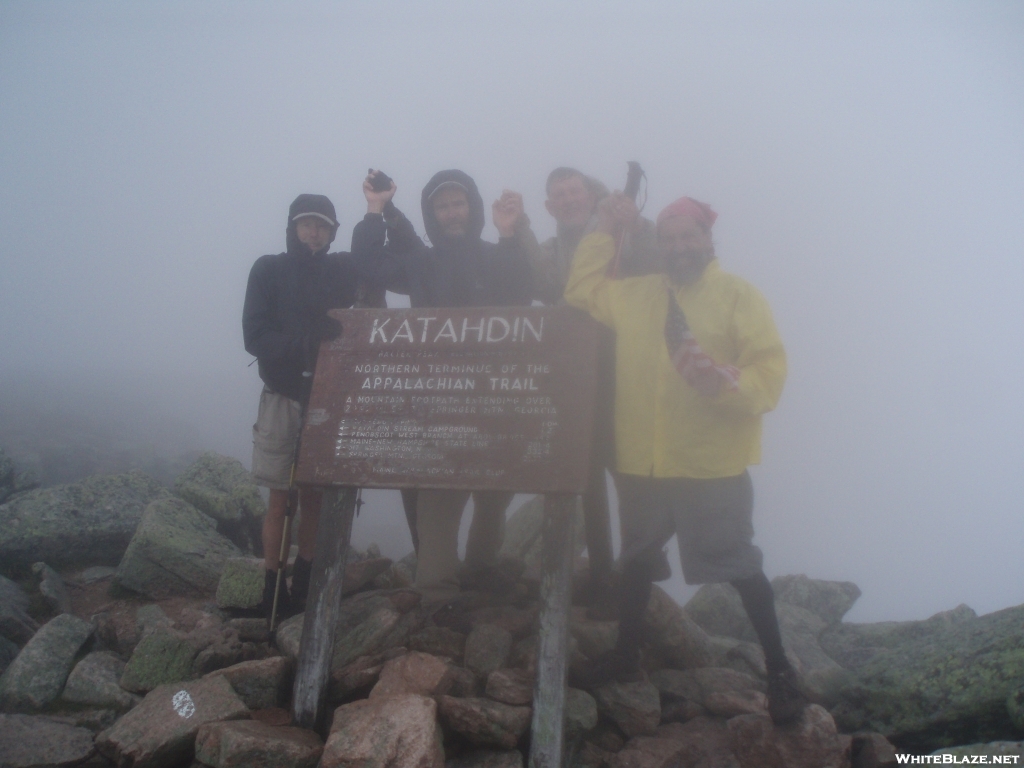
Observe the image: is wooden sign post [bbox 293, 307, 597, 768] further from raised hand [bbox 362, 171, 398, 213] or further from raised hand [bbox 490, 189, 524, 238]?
raised hand [bbox 362, 171, 398, 213]

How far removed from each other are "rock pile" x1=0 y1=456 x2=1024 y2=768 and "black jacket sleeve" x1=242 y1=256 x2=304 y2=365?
8.17ft

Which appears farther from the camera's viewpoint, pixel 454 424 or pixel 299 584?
pixel 299 584

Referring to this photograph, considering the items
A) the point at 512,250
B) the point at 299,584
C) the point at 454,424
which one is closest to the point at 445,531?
the point at 299,584

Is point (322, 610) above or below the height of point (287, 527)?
below

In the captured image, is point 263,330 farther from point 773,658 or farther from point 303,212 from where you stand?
→ point 773,658

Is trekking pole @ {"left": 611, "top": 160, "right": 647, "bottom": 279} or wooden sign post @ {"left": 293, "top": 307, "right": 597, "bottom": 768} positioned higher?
trekking pole @ {"left": 611, "top": 160, "right": 647, "bottom": 279}

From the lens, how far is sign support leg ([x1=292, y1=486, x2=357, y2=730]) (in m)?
4.85

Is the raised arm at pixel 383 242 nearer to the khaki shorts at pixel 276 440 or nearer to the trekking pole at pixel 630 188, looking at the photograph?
the khaki shorts at pixel 276 440

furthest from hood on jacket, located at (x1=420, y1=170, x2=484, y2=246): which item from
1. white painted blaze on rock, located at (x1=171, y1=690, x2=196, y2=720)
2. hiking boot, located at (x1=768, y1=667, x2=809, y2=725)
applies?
hiking boot, located at (x1=768, y1=667, x2=809, y2=725)

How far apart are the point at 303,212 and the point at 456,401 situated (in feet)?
9.61

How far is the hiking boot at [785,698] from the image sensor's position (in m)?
4.53

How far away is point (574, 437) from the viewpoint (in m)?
4.73

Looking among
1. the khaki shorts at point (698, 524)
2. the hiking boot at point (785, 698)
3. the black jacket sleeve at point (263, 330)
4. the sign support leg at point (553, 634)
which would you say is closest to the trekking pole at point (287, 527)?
the black jacket sleeve at point (263, 330)

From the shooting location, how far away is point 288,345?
233 inches
